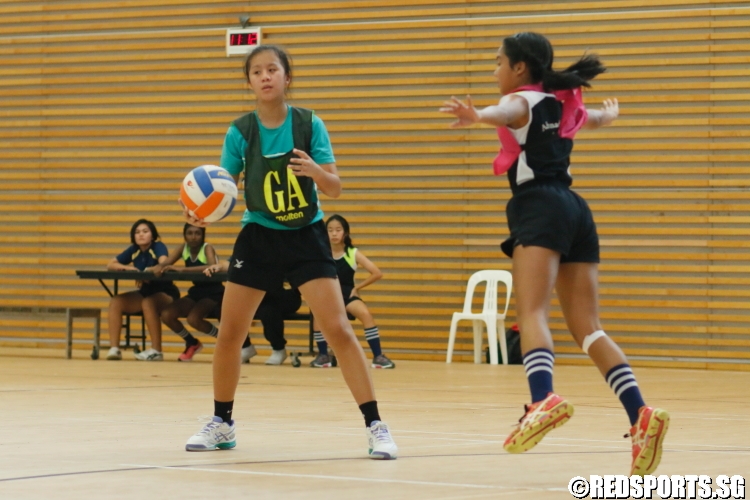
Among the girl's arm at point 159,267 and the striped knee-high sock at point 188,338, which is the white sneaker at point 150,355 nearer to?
the striped knee-high sock at point 188,338

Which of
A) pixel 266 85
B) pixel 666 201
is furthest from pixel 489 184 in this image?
pixel 266 85

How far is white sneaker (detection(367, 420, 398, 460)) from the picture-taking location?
4426 millimetres

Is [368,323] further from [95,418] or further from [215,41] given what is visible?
[95,418]

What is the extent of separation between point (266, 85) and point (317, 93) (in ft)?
29.8

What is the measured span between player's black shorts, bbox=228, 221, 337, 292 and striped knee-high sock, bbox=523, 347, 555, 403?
1.09 meters

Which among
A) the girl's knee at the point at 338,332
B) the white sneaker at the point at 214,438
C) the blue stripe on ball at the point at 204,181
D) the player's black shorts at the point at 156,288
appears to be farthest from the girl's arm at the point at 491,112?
the player's black shorts at the point at 156,288

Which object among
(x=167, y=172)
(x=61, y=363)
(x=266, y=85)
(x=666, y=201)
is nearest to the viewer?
(x=266, y=85)

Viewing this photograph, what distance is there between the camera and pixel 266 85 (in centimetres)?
470

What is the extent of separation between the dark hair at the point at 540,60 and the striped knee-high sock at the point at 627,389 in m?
1.00

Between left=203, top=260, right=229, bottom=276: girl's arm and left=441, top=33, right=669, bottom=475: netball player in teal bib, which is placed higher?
left=441, top=33, right=669, bottom=475: netball player in teal bib

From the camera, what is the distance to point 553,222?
3918mm

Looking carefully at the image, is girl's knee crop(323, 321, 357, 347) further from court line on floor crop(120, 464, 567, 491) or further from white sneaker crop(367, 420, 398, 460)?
court line on floor crop(120, 464, 567, 491)

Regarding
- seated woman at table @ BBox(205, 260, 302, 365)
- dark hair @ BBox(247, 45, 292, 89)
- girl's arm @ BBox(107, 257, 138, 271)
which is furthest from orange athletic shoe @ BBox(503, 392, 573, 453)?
girl's arm @ BBox(107, 257, 138, 271)

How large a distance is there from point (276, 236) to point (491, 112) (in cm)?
121
